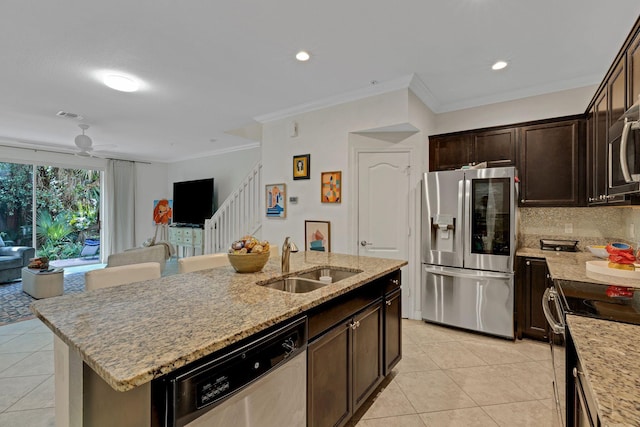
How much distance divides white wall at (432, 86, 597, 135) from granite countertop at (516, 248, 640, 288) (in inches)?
61.8

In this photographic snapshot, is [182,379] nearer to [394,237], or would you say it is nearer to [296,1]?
[296,1]

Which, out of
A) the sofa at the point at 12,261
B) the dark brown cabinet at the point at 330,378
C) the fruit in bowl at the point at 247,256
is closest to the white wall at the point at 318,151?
the fruit in bowl at the point at 247,256

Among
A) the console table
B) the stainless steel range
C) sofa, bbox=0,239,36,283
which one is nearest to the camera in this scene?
the stainless steel range

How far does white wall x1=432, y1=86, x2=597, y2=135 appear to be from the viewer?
128 inches

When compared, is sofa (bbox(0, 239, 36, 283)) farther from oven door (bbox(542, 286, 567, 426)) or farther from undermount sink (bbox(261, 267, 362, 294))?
oven door (bbox(542, 286, 567, 426))

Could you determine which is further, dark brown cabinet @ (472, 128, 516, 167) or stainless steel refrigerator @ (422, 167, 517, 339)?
dark brown cabinet @ (472, 128, 516, 167)

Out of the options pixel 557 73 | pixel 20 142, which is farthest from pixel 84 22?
pixel 20 142

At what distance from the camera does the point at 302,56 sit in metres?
2.76

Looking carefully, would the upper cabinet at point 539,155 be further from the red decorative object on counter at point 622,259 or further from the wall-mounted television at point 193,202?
the wall-mounted television at point 193,202

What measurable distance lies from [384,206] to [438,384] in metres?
1.99

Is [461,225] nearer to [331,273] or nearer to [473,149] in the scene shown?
[473,149]

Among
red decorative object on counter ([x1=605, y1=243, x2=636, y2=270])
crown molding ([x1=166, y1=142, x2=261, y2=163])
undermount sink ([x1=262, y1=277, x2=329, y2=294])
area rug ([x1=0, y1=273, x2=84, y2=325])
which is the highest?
crown molding ([x1=166, y1=142, x2=261, y2=163])

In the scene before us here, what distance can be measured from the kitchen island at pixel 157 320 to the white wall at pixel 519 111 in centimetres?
301

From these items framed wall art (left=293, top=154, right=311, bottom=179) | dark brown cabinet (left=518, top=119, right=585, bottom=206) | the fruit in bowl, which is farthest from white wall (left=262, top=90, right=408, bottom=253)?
the fruit in bowl
